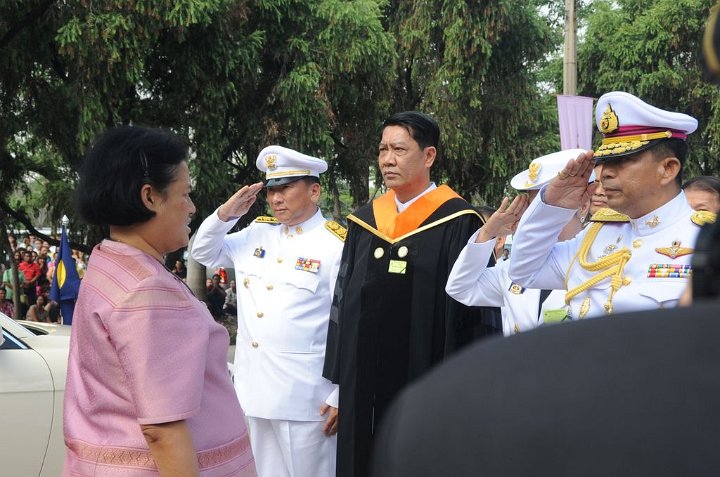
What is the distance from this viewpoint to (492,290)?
11.5ft

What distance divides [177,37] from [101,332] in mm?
8889

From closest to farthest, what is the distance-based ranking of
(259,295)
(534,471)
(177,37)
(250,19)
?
1. (534,471)
2. (259,295)
3. (177,37)
4. (250,19)

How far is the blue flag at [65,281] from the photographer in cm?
965

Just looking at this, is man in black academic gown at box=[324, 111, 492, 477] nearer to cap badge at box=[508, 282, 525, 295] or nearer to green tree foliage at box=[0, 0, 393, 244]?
cap badge at box=[508, 282, 525, 295]

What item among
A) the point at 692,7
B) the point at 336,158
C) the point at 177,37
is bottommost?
the point at 336,158

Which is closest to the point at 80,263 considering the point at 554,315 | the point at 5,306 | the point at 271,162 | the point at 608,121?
the point at 5,306

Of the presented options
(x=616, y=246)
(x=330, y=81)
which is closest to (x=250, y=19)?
(x=330, y=81)

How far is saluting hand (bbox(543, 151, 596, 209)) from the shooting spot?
2.69 metres

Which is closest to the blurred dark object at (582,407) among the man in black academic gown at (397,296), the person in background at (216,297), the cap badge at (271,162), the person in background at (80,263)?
the man in black academic gown at (397,296)

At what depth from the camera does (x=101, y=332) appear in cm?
206

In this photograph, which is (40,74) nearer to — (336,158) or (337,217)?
(336,158)

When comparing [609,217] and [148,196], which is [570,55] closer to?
[609,217]

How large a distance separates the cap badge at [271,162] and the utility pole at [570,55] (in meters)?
10.1

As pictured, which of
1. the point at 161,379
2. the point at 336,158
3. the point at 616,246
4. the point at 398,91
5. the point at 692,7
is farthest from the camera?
the point at 692,7
